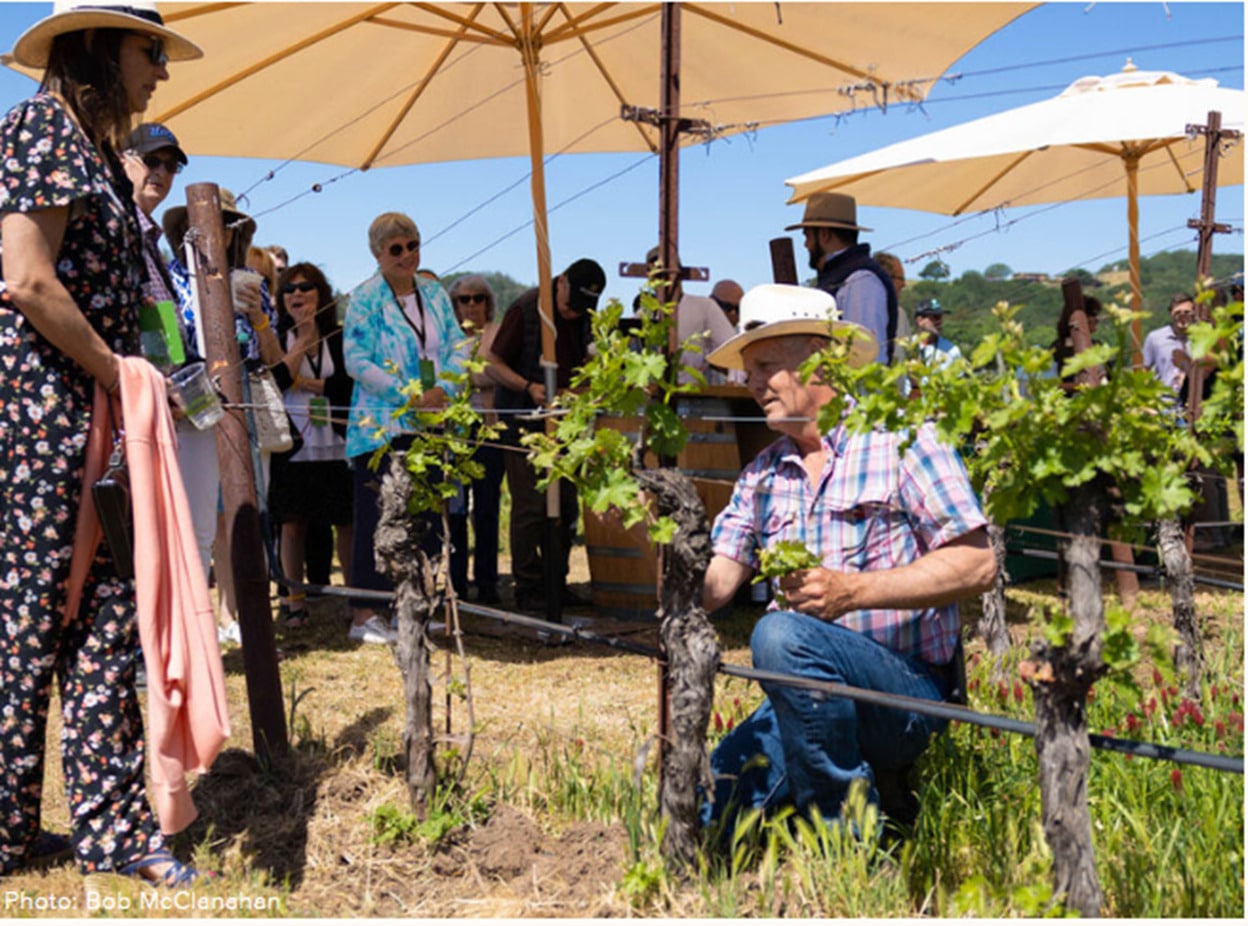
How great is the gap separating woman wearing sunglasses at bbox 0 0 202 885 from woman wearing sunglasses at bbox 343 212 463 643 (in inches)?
96.0

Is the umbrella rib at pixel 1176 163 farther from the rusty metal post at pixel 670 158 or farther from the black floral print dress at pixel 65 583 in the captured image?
the black floral print dress at pixel 65 583

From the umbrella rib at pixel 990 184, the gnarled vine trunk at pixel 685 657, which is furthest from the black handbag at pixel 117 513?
the umbrella rib at pixel 990 184

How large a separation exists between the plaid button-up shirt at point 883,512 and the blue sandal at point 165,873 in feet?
4.68

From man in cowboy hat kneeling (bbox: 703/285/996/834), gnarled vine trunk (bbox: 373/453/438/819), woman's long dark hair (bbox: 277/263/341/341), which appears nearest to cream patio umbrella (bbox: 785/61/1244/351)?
woman's long dark hair (bbox: 277/263/341/341)

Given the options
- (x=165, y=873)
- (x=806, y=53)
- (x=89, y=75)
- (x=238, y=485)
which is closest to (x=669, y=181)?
(x=89, y=75)

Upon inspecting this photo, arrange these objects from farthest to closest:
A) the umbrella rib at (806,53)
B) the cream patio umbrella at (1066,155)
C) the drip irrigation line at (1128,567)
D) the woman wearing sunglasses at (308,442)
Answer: the cream patio umbrella at (1066,155)
the woman wearing sunglasses at (308,442)
the umbrella rib at (806,53)
the drip irrigation line at (1128,567)

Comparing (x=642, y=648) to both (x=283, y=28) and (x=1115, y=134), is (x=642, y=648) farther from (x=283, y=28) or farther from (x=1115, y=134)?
(x=1115, y=134)

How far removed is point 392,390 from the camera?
5.31 meters

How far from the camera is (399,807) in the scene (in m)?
3.29

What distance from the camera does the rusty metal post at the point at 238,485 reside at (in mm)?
3713

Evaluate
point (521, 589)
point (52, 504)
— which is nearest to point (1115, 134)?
point (521, 589)

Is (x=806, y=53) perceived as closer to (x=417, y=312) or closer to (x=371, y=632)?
(x=417, y=312)

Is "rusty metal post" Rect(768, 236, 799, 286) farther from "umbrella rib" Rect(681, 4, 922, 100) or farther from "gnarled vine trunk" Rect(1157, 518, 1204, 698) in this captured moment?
"gnarled vine trunk" Rect(1157, 518, 1204, 698)

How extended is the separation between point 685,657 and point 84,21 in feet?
6.07
